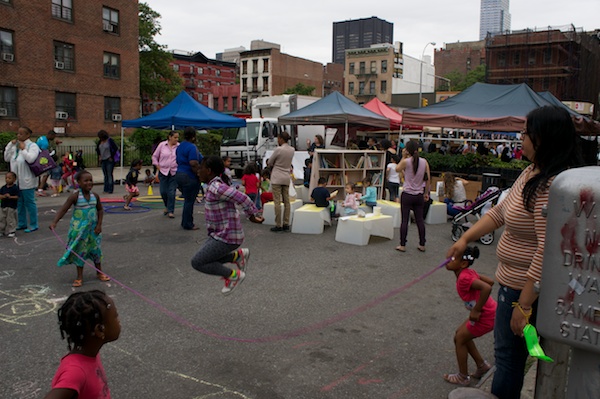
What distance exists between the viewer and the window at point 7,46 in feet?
88.5

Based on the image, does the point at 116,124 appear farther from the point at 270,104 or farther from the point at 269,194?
the point at 269,194

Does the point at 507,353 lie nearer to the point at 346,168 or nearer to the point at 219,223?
the point at 219,223

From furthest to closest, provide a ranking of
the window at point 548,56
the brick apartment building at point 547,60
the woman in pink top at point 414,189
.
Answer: the window at point 548,56, the brick apartment building at point 547,60, the woman in pink top at point 414,189

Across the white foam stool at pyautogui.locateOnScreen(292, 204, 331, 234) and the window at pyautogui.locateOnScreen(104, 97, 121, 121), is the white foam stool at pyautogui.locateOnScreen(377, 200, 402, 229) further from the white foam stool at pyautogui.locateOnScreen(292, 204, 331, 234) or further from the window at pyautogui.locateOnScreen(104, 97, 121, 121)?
the window at pyautogui.locateOnScreen(104, 97, 121, 121)

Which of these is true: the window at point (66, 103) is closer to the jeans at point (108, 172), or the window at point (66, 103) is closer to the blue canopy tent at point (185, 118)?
the jeans at point (108, 172)

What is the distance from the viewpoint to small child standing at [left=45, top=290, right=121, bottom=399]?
2.16 metres

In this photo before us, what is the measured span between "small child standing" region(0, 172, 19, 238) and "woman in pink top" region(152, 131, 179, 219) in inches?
119

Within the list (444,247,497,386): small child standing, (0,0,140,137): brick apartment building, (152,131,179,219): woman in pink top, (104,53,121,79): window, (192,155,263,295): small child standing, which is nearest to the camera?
(444,247,497,386): small child standing

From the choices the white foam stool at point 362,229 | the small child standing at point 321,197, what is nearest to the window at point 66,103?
the small child standing at point 321,197

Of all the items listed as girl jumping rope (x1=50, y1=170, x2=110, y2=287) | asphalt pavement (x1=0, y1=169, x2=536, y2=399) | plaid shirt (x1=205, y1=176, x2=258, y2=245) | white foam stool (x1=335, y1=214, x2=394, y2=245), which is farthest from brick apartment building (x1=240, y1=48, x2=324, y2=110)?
plaid shirt (x1=205, y1=176, x2=258, y2=245)

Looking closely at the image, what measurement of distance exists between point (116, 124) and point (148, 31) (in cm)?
1652

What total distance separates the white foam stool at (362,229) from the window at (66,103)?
27135 millimetres

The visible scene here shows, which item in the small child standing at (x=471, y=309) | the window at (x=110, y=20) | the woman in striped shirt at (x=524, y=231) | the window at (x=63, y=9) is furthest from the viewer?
the window at (x=110, y=20)

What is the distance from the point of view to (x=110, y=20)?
33.0 meters
